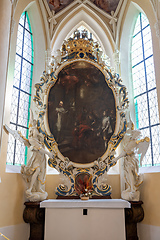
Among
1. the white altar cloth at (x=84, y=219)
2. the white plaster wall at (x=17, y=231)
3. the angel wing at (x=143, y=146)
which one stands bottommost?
the white plaster wall at (x=17, y=231)

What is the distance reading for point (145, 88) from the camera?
8.46m

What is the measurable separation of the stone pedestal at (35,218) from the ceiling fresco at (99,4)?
696 centimetres

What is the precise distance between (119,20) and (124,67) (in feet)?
5.89

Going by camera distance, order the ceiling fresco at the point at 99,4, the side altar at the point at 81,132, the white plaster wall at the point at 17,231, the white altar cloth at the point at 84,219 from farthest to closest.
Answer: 1. the ceiling fresco at the point at 99,4
2. the side altar at the point at 81,132
3. the white plaster wall at the point at 17,231
4. the white altar cloth at the point at 84,219

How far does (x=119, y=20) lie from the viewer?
9.45 meters

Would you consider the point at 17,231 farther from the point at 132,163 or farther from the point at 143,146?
the point at 143,146

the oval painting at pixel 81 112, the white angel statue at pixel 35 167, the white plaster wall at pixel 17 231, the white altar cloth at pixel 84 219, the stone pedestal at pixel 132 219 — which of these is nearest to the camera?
the white altar cloth at pixel 84 219

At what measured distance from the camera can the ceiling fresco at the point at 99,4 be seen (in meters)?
9.60

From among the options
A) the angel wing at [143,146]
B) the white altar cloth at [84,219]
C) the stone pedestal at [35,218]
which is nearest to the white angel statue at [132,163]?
→ the angel wing at [143,146]

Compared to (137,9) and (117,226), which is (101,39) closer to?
(137,9)

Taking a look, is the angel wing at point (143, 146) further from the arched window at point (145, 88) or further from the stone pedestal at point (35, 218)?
the stone pedestal at point (35, 218)

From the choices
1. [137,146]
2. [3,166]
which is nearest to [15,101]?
[3,166]

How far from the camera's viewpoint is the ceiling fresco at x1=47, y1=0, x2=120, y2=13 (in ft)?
31.5

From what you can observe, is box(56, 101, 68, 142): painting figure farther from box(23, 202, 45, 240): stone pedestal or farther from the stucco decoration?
box(23, 202, 45, 240): stone pedestal
